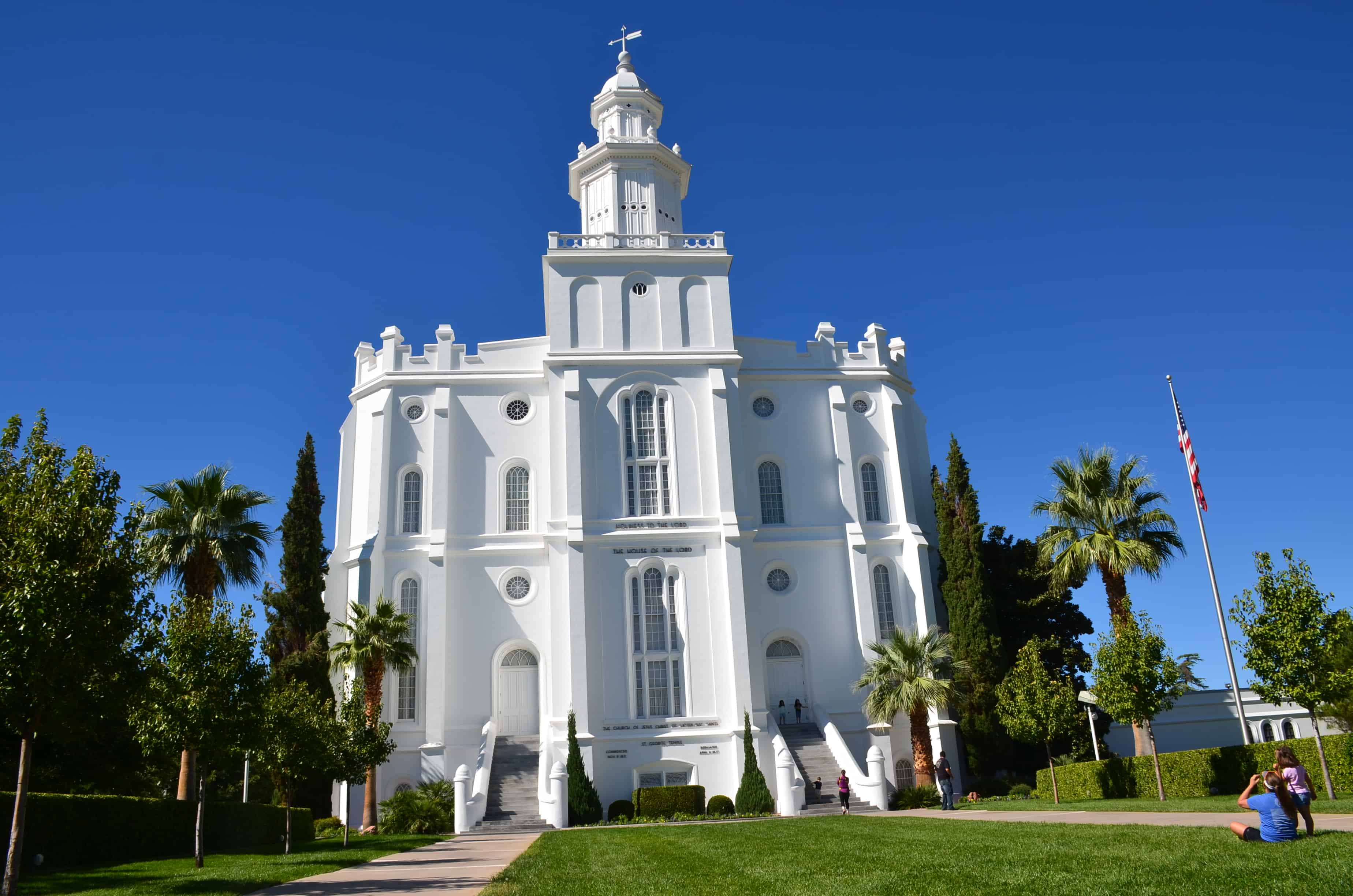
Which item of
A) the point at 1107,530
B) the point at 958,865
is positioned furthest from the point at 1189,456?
the point at 958,865

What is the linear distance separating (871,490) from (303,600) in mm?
21158

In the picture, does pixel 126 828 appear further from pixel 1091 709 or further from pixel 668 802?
pixel 1091 709

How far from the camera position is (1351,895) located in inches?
284

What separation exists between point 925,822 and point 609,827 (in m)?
10.0

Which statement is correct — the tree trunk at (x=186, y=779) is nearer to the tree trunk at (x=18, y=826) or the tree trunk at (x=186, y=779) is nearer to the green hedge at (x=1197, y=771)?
the tree trunk at (x=18, y=826)

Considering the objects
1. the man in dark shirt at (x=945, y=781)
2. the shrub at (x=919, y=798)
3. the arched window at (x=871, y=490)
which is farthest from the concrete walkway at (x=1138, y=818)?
the arched window at (x=871, y=490)

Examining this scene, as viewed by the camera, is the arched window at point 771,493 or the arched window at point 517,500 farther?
the arched window at point 771,493

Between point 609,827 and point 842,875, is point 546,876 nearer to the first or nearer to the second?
point 842,875

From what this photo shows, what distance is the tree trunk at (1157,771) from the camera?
22.0 m

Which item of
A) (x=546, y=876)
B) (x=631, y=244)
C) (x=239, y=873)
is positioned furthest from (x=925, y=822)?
(x=631, y=244)

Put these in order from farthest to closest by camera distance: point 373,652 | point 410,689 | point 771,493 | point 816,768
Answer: point 771,493
point 410,689
point 816,768
point 373,652

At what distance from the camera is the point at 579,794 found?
→ 2984 centimetres

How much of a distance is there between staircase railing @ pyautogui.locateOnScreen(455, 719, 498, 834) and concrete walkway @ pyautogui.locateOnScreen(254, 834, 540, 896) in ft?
23.2

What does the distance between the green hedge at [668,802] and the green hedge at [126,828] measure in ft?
34.3
